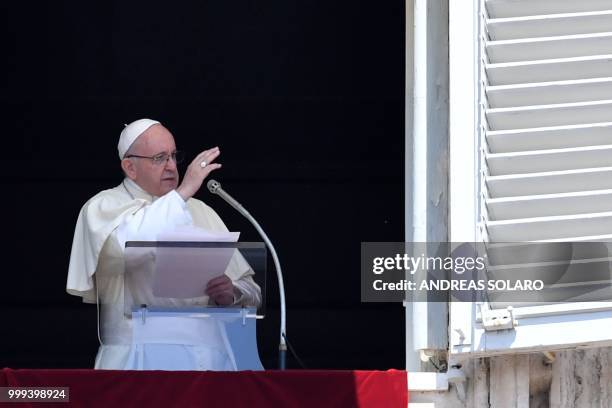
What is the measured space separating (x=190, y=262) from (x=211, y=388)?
1.36ft

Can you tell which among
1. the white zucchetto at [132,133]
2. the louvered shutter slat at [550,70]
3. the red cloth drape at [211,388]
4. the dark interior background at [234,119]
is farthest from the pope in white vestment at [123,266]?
the dark interior background at [234,119]

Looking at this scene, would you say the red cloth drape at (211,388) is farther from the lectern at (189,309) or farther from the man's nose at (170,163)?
the man's nose at (170,163)

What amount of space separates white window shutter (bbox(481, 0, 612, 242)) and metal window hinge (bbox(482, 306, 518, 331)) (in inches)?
8.8

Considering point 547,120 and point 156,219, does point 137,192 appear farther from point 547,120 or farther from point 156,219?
point 547,120

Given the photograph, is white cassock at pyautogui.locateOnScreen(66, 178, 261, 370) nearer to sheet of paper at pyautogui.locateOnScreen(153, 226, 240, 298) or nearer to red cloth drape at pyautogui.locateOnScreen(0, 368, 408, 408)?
sheet of paper at pyautogui.locateOnScreen(153, 226, 240, 298)

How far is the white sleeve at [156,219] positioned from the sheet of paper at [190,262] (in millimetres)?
229

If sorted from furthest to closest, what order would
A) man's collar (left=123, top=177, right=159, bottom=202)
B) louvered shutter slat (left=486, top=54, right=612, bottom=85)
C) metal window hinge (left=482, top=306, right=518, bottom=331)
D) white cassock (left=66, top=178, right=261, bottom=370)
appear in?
man's collar (left=123, top=177, right=159, bottom=202) < white cassock (left=66, top=178, right=261, bottom=370) < louvered shutter slat (left=486, top=54, right=612, bottom=85) < metal window hinge (left=482, top=306, right=518, bottom=331)

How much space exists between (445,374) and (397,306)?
248 cm

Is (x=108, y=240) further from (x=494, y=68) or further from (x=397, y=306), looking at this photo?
(x=397, y=306)

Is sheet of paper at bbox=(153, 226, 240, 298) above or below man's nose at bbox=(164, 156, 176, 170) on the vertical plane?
below

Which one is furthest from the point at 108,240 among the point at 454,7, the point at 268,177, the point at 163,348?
the point at 268,177

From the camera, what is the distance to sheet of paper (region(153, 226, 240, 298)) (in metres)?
5.66

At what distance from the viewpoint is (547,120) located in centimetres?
559
